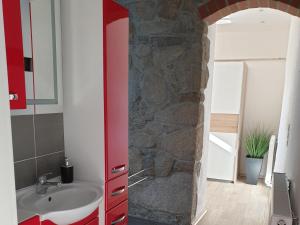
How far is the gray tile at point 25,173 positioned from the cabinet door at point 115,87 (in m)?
0.47

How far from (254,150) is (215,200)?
1199 millimetres

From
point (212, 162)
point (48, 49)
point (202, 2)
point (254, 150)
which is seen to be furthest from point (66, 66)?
point (254, 150)

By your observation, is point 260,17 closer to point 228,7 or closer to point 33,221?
point 228,7

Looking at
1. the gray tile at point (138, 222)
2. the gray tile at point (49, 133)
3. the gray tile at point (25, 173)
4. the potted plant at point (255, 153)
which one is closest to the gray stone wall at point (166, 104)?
the gray tile at point (138, 222)

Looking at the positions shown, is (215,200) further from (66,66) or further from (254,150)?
(66,66)

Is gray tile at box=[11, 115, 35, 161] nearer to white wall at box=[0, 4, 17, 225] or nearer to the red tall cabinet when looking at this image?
the red tall cabinet

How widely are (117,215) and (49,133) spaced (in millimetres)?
787

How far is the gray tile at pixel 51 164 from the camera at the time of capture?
1.59m

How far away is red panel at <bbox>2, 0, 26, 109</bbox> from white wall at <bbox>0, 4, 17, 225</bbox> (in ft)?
1.94

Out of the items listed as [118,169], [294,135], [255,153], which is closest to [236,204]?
[255,153]

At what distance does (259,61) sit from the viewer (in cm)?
408

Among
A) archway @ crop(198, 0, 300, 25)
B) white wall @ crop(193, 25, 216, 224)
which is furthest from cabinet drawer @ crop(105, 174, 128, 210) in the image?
archway @ crop(198, 0, 300, 25)

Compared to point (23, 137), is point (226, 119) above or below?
below

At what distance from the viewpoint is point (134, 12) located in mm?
2436
